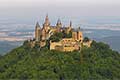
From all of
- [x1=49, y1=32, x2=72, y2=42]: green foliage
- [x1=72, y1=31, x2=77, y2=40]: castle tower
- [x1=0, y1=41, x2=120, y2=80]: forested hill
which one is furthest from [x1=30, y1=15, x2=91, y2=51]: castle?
[x1=0, y1=41, x2=120, y2=80]: forested hill

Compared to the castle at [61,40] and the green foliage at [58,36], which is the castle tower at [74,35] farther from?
the green foliage at [58,36]

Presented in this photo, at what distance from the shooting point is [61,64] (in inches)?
1560

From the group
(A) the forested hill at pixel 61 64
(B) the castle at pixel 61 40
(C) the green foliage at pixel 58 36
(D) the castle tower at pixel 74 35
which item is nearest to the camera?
(A) the forested hill at pixel 61 64

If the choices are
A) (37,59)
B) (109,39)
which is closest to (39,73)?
(37,59)

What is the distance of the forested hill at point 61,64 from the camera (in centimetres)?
3675

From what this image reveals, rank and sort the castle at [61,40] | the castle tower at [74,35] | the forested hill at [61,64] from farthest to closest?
the castle tower at [74,35] < the castle at [61,40] < the forested hill at [61,64]

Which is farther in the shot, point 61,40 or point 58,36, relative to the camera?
point 58,36

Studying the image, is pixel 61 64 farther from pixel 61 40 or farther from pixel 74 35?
pixel 74 35

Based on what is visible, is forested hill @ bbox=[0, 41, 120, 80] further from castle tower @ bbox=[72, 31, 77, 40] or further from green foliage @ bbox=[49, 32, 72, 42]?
castle tower @ bbox=[72, 31, 77, 40]

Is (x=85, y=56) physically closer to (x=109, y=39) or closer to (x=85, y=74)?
(x=85, y=74)

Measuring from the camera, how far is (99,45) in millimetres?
47031

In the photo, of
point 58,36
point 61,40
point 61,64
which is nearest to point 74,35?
point 58,36

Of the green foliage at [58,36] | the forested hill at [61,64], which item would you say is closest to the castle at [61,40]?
the green foliage at [58,36]

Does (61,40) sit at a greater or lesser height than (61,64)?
greater
